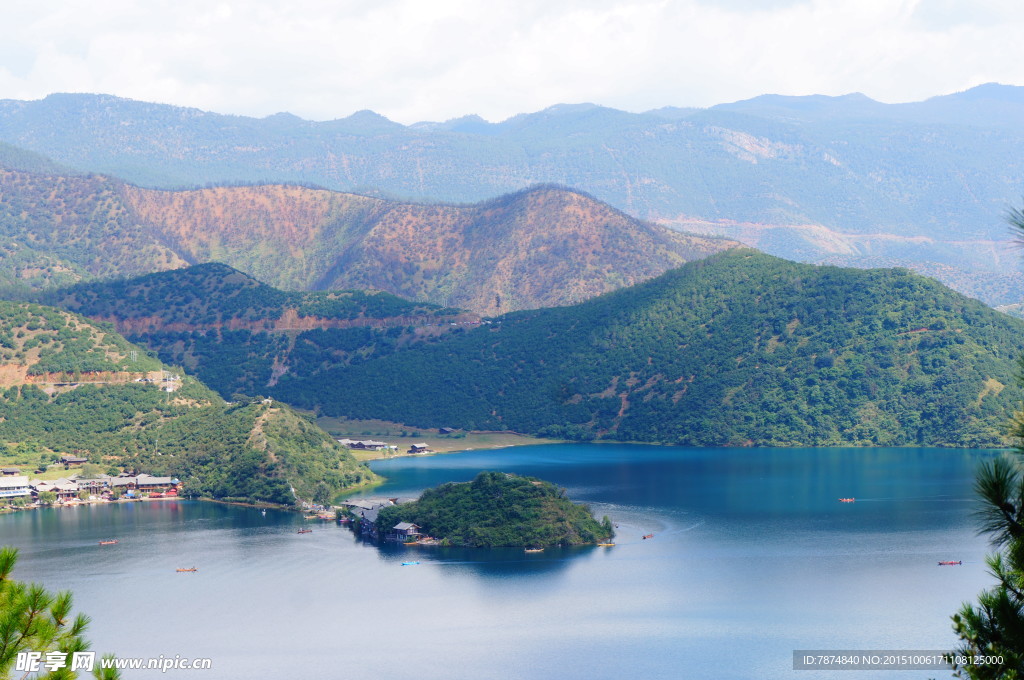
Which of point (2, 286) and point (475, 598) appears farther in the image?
point (2, 286)

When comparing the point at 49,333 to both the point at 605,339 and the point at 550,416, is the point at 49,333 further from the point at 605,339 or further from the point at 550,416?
the point at 605,339

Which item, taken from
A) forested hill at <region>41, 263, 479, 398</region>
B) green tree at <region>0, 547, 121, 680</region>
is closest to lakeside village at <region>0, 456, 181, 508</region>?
forested hill at <region>41, 263, 479, 398</region>

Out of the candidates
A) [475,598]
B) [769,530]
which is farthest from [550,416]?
[475,598]

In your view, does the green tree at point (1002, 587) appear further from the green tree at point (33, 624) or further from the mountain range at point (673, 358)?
the mountain range at point (673, 358)

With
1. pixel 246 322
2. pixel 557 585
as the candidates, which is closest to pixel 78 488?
pixel 557 585

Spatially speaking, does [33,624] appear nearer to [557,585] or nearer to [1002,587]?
[1002,587]

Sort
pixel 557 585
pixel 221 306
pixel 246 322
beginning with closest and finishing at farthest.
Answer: pixel 557 585 < pixel 246 322 < pixel 221 306
